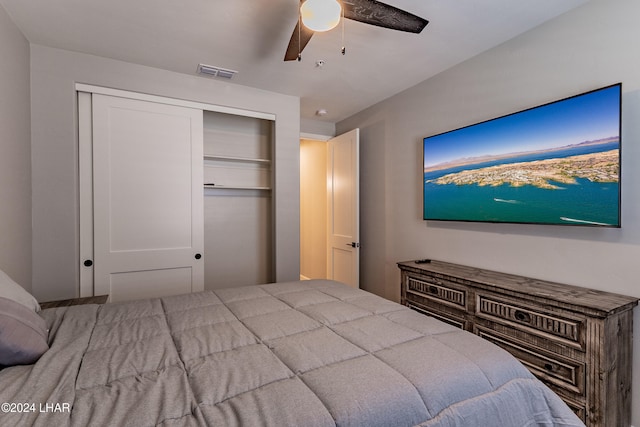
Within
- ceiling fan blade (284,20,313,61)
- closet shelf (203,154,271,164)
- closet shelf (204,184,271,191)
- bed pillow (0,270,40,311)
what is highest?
Result: ceiling fan blade (284,20,313,61)

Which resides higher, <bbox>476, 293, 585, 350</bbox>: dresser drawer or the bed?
the bed

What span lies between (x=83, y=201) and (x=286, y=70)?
207cm

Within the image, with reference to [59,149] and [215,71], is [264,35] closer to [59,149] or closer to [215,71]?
[215,71]

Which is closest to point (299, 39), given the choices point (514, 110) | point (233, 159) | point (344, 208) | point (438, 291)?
point (514, 110)

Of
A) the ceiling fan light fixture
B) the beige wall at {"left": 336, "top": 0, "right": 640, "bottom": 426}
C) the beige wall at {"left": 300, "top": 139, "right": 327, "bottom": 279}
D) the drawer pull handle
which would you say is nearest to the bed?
the drawer pull handle

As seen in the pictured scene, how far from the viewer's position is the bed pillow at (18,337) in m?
0.99

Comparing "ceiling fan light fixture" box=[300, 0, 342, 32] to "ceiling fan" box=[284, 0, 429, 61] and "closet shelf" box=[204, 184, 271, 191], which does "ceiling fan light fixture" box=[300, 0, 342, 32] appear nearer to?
"ceiling fan" box=[284, 0, 429, 61]

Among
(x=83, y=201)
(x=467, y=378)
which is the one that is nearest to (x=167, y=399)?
(x=467, y=378)

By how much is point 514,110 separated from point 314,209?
3179mm

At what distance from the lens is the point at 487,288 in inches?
79.1

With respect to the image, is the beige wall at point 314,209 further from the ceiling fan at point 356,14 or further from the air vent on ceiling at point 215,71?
the ceiling fan at point 356,14

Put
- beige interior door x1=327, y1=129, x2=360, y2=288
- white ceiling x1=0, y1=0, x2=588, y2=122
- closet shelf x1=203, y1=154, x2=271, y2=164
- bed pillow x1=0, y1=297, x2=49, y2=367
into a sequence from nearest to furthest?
1. bed pillow x1=0, y1=297, x2=49, y2=367
2. white ceiling x1=0, y1=0, x2=588, y2=122
3. closet shelf x1=203, y1=154, x2=271, y2=164
4. beige interior door x1=327, y1=129, x2=360, y2=288

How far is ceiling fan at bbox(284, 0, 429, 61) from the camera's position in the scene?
147cm

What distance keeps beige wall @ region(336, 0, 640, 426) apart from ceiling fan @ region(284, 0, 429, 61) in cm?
105
